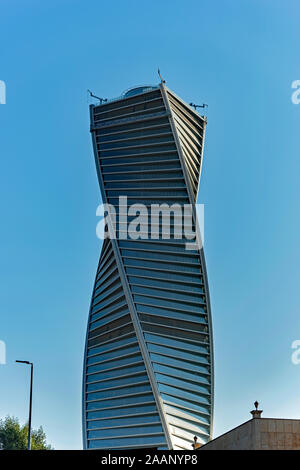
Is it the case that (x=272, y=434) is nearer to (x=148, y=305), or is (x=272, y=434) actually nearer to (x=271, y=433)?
(x=271, y=433)

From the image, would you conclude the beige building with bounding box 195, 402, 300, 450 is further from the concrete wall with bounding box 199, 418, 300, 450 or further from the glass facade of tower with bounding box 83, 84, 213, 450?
the glass facade of tower with bounding box 83, 84, 213, 450

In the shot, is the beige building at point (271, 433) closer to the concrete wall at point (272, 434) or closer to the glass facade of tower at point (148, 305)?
the concrete wall at point (272, 434)

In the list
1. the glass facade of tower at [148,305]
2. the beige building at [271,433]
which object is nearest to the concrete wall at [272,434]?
the beige building at [271,433]

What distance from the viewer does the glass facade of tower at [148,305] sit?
134500mm

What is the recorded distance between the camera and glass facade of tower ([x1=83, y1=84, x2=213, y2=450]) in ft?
441

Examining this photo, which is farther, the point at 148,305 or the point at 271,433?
the point at 148,305

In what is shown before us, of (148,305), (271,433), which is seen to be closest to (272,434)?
(271,433)

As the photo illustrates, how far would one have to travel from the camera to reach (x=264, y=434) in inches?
1539

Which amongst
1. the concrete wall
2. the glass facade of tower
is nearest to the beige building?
the concrete wall

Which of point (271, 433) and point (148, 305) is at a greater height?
point (148, 305)

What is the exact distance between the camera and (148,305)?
13962 cm

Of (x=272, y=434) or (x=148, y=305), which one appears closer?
(x=272, y=434)
